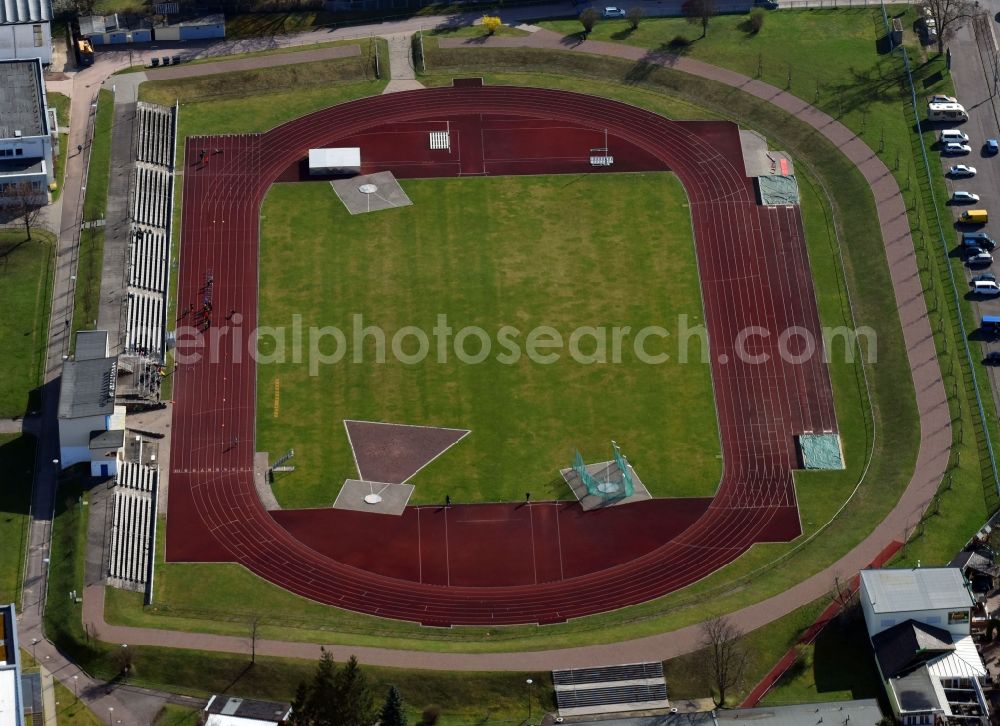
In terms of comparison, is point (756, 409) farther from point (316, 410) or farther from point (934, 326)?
point (316, 410)

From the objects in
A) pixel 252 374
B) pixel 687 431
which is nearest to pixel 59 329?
pixel 252 374

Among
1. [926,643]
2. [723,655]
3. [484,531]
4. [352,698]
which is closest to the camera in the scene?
[352,698]

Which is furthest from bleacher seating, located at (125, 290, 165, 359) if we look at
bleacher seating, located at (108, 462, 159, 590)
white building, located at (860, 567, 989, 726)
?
white building, located at (860, 567, 989, 726)

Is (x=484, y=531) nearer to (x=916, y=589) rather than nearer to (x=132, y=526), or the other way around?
(x=132, y=526)

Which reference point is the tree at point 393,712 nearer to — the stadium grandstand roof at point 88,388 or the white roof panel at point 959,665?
the stadium grandstand roof at point 88,388

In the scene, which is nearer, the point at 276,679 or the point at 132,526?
the point at 276,679

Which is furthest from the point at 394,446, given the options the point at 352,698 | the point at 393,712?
the point at 393,712

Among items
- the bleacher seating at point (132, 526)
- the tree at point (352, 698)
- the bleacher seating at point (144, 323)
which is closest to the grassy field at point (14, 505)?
the bleacher seating at point (132, 526)
